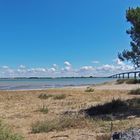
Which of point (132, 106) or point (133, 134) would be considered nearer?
point (133, 134)

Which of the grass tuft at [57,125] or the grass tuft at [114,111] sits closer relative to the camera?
the grass tuft at [57,125]

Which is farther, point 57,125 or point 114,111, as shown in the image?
point 114,111

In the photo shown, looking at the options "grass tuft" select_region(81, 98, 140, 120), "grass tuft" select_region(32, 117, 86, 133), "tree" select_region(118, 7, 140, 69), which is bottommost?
"grass tuft" select_region(32, 117, 86, 133)

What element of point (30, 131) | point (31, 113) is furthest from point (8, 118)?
point (30, 131)

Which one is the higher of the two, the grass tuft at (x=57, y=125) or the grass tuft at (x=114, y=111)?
the grass tuft at (x=114, y=111)

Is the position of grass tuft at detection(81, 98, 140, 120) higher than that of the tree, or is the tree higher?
the tree

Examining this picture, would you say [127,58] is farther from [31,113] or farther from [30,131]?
[30,131]

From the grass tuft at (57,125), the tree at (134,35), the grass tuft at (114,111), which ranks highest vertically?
the tree at (134,35)

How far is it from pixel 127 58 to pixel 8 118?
21.0 ft

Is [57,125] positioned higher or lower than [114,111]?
lower

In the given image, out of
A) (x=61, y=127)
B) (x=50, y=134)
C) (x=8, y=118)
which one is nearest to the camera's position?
(x=50, y=134)

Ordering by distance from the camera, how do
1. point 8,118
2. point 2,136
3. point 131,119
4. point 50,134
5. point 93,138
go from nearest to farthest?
point 2,136
point 93,138
point 50,134
point 131,119
point 8,118

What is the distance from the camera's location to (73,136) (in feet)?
40.4

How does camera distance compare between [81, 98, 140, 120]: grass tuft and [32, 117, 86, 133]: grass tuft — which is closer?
[32, 117, 86, 133]: grass tuft
